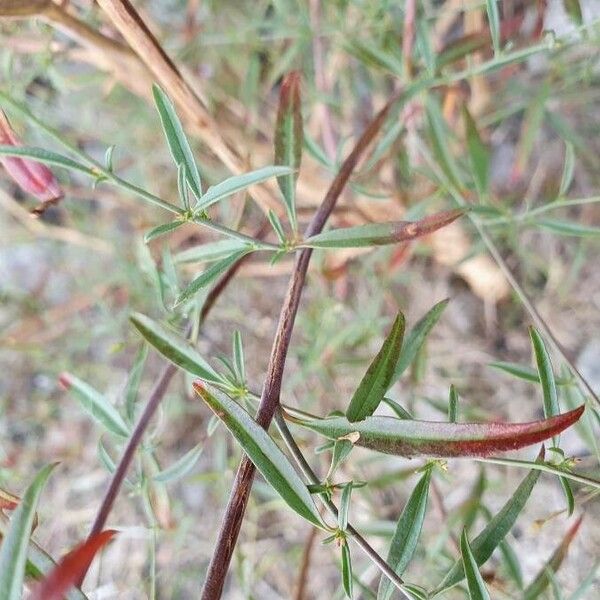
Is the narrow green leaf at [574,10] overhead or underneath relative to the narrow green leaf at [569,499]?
overhead

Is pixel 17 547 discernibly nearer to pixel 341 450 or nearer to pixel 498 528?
pixel 341 450

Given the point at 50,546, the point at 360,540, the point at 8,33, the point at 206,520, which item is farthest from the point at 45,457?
the point at 360,540

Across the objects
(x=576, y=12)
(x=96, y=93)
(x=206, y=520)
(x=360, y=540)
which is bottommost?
(x=206, y=520)

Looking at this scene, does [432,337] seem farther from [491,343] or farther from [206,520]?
[206,520]

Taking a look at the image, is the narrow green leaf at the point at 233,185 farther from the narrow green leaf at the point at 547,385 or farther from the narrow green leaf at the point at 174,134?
the narrow green leaf at the point at 547,385

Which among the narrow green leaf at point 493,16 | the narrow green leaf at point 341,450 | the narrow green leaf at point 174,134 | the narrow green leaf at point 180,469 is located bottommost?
the narrow green leaf at point 180,469

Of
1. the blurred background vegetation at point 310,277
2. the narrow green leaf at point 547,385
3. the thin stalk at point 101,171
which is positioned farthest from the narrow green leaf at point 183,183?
the blurred background vegetation at point 310,277

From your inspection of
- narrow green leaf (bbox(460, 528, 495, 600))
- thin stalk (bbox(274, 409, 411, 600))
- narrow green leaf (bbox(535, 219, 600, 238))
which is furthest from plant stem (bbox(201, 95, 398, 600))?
narrow green leaf (bbox(535, 219, 600, 238))
